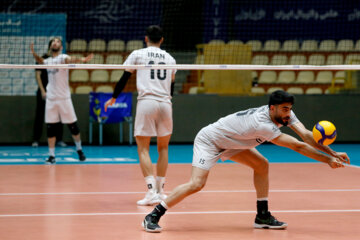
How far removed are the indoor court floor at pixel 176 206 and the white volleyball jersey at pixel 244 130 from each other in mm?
907

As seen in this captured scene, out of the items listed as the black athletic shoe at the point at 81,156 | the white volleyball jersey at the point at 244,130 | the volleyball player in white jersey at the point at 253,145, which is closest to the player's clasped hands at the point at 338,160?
the volleyball player in white jersey at the point at 253,145

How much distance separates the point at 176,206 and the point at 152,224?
152 centimetres

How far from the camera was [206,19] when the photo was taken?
2252 centimetres

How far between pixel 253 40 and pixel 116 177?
12505 mm

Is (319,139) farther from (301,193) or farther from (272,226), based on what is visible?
(301,193)

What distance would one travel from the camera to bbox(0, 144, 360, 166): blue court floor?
12.8 m

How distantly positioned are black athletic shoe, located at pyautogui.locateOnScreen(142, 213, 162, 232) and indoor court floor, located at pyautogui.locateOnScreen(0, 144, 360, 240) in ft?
0.24

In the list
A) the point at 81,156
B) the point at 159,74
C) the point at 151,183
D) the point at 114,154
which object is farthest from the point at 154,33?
the point at 114,154

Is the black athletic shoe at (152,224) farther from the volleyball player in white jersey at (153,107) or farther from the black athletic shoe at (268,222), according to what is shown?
the volleyball player in white jersey at (153,107)

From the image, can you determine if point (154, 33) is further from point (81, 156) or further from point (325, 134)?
point (81, 156)

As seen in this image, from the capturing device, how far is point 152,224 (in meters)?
6.04

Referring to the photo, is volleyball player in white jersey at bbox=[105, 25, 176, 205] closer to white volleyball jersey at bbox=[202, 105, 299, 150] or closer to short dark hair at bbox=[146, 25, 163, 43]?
short dark hair at bbox=[146, 25, 163, 43]

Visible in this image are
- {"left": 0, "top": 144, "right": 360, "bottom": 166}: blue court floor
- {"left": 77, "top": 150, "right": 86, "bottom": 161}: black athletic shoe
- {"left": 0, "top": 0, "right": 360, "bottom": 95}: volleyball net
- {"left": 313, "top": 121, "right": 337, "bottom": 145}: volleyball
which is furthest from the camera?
{"left": 0, "top": 0, "right": 360, "bottom": 95}: volleyball net

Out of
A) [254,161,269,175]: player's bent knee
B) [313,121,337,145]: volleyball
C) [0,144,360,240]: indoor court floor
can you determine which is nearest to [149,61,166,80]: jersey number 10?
[0,144,360,240]: indoor court floor
